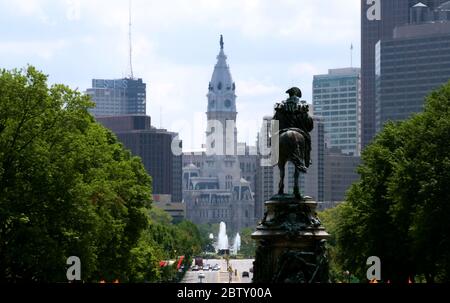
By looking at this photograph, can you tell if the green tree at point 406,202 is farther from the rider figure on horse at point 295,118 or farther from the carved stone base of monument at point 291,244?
the carved stone base of monument at point 291,244

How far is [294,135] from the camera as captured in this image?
46812 millimetres

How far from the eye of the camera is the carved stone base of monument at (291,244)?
45.5 m

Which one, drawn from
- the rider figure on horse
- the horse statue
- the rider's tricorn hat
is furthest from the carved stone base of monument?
the rider's tricorn hat

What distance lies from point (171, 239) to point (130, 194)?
101 m

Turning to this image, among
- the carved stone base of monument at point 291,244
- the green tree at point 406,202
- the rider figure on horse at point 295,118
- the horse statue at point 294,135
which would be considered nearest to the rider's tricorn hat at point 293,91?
the horse statue at point 294,135

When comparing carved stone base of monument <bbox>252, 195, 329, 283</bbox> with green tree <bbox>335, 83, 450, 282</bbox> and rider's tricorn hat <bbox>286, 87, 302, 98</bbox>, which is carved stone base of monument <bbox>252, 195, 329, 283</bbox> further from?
green tree <bbox>335, 83, 450, 282</bbox>

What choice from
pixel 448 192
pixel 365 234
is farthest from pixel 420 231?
pixel 365 234

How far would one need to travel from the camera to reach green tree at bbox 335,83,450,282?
74688 mm

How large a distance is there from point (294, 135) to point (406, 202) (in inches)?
1339

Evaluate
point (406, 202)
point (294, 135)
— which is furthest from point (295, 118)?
point (406, 202)

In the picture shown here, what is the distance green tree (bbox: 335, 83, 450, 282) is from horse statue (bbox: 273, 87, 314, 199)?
28.1 m

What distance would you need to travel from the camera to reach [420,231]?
246ft

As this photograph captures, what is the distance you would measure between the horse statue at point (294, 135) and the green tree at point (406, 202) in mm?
28115
